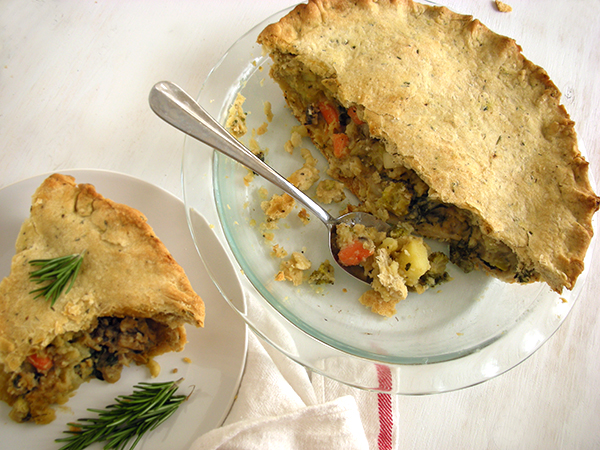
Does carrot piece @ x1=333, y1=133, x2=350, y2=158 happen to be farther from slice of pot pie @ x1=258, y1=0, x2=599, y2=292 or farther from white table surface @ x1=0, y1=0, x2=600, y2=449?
white table surface @ x1=0, y1=0, x2=600, y2=449

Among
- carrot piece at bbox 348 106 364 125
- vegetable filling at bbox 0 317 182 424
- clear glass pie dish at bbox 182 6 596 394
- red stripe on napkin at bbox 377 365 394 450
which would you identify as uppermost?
carrot piece at bbox 348 106 364 125

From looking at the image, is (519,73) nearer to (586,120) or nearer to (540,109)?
(540,109)

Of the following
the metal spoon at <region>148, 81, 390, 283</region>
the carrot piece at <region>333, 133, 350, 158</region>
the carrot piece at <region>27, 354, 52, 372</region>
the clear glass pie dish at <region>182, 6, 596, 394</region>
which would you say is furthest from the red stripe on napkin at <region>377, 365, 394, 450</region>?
the carrot piece at <region>27, 354, 52, 372</region>

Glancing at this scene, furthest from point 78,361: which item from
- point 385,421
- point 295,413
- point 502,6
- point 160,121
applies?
point 502,6

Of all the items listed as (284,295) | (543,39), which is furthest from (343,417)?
(543,39)

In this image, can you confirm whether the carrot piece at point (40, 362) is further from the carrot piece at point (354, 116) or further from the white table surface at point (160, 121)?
the carrot piece at point (354, 116)

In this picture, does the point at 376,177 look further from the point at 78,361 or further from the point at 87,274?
the point at 78,361
